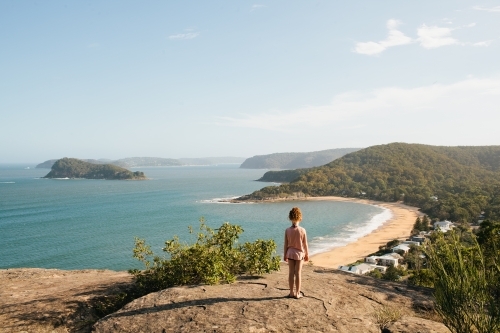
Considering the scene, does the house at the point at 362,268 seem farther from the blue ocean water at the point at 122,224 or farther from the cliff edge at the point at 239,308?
the cliff edge at the point at 239,308

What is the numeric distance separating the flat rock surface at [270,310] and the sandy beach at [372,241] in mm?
31304

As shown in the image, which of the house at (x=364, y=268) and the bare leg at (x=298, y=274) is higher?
the bare leg at (x=298, y=274)

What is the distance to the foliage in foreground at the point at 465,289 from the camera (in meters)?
4.77

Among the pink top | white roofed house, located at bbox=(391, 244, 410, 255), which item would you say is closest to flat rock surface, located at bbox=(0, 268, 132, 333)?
the pink top

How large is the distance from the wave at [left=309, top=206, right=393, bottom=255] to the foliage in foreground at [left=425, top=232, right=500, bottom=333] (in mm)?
42045

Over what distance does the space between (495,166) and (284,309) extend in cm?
17229

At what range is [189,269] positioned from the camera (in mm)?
9297

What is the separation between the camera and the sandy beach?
4212 cm

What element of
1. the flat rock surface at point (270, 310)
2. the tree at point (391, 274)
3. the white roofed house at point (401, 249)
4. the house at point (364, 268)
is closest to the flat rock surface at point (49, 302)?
the flat rock surface at point (270, 310)

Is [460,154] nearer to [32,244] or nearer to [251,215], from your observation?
[251,215]

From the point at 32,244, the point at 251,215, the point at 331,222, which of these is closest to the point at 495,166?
the point at 331,222

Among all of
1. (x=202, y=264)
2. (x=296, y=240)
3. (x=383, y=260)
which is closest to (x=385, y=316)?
(x=296, y=240)

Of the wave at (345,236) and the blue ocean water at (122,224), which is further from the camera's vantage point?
the wave at (345,236)

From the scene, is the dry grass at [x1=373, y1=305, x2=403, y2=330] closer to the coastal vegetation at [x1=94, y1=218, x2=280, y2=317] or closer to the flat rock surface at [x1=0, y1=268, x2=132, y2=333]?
the coastal vegetation at [x1=94, y1=218, x2=280, y2=317]
